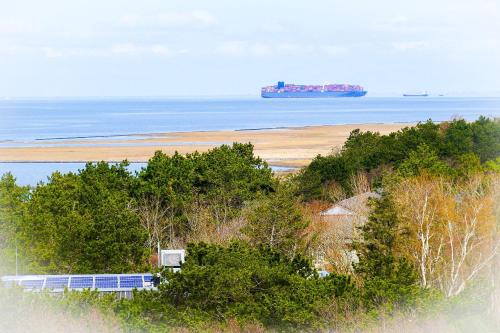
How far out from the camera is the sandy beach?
52844 millimetres

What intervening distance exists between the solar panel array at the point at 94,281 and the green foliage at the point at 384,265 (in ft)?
12.6

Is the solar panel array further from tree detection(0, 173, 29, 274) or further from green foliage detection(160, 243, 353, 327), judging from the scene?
green foliage detection(160, 243, 353, 327)

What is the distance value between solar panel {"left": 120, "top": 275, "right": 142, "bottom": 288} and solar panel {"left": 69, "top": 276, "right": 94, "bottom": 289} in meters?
0.54

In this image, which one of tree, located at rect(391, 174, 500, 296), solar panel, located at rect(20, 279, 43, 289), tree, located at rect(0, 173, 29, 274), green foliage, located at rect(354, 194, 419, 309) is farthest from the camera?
tree, located at rect(0, 173, 29, 274)

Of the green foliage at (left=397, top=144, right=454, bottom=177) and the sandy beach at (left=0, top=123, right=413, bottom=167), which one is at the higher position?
the green foliage at (left=397, top=144, right=454, bottom=177)

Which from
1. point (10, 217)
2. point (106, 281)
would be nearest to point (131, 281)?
point (106, 281)

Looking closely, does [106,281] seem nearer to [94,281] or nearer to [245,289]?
[94,281]

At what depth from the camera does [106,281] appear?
52.1 feet

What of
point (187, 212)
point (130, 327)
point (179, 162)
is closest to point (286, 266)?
point (130, 327)

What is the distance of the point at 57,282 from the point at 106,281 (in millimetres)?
890

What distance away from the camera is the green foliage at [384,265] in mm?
12555

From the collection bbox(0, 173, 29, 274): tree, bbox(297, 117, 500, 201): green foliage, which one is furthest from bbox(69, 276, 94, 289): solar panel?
bbox(297, 117, 500, 201): green foliage

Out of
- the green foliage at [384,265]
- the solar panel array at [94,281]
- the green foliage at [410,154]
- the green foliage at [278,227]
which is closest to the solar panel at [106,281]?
the solar panel array at [94,281]

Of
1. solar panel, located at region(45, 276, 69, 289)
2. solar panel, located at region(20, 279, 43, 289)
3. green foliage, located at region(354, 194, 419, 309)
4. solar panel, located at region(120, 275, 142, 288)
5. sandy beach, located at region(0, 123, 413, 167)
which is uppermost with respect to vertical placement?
green foliage, located at region(354, 194, 419, 309)
